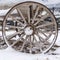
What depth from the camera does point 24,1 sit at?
159 inches

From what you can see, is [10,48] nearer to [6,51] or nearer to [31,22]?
[6,51]

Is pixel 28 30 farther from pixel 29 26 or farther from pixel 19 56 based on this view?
pixel 19 56

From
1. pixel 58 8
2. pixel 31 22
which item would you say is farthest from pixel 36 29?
pixel 58 8


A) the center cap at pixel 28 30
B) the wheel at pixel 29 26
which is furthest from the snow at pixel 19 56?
the center cap at pixel 28 30

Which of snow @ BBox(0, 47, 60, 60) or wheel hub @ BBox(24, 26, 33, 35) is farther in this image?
wheel hub @ BBox(24, 26, 33, 35)

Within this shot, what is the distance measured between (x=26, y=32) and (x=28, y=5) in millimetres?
446

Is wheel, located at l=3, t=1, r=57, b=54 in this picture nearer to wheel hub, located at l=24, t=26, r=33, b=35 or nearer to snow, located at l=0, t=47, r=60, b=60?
wheel hub, located at l=24, t=26, r=33, b=35

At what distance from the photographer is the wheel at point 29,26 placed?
3.77 metres

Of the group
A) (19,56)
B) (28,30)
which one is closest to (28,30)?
(28,30)

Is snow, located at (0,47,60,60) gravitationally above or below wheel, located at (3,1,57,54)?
below

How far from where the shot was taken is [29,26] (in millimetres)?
3811

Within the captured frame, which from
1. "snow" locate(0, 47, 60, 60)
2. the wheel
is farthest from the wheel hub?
"snow" locate(0, 47, 60, 60)

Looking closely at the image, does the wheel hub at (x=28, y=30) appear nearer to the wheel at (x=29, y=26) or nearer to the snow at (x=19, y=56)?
the wheel at (x=29, y=26)

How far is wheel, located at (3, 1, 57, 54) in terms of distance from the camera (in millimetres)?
3766
